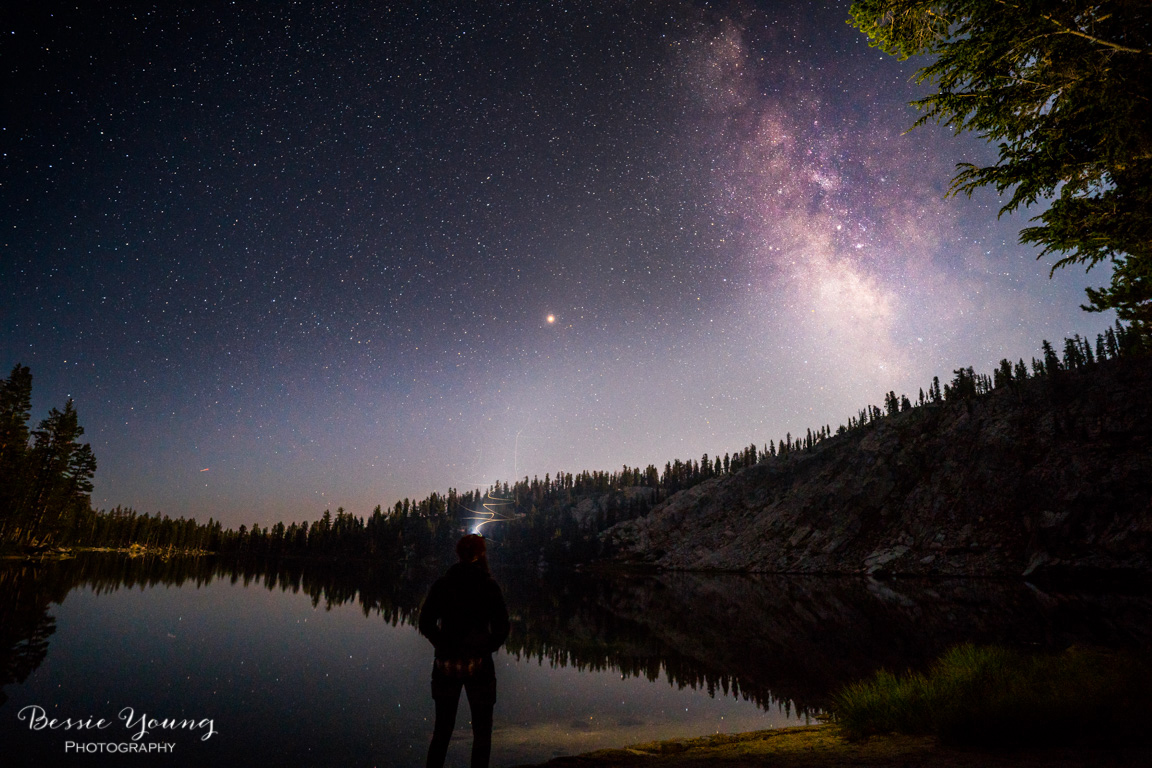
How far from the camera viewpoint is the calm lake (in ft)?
37.4

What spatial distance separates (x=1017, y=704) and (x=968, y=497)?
12533 cm

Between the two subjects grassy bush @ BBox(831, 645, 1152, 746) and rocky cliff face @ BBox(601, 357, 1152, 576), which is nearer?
grassy bush @ BBox(831, 645, 1152, 746)

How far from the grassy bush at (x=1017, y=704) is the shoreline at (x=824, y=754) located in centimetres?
39

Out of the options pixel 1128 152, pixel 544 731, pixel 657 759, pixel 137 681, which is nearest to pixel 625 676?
pixel 544 731

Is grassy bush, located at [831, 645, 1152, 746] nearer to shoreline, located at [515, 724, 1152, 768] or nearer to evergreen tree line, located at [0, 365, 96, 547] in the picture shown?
shoreline, located at [515, 724, 1152, 768]

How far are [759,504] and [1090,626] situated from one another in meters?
128

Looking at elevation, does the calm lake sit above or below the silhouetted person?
below

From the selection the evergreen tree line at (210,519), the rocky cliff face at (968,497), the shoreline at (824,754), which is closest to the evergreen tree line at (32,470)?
the evergreen tree line at (210,519)

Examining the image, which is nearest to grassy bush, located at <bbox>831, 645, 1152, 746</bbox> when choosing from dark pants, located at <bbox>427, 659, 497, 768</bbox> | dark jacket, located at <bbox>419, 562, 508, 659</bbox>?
dark pants, located at <bbox>427, 659, 497, 768</bbox>

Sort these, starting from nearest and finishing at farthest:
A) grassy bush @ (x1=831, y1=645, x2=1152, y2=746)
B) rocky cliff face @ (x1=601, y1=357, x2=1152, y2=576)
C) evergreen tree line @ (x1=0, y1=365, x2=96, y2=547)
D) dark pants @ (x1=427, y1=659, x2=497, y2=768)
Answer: dark pants @ (x1=427, y1=659, x2=497, y2=768)
grassy bush @ (x1=831, y1=645, x2=1152, y2=746)
evergreen tree line @ (x1=0, y1=365, x2=96, y2=547)
rocky cliff face @ (x1=601, y1=357, x2=1152, y2=576)

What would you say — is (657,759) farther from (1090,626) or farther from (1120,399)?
(1120,399)

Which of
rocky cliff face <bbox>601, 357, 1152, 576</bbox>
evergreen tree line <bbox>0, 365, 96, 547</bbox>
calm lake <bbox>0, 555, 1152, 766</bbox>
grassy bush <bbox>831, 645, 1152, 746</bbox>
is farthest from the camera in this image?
rocky cliff face <bbox>601, 357, 1152, 576</bbox>

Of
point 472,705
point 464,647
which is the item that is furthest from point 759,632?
point 464,647

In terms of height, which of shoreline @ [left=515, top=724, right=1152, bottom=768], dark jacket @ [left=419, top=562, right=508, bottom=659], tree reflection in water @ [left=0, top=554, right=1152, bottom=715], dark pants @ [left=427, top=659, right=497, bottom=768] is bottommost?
tree reflection in water @ [left=0, top=554, right=1152, bottom=715]
